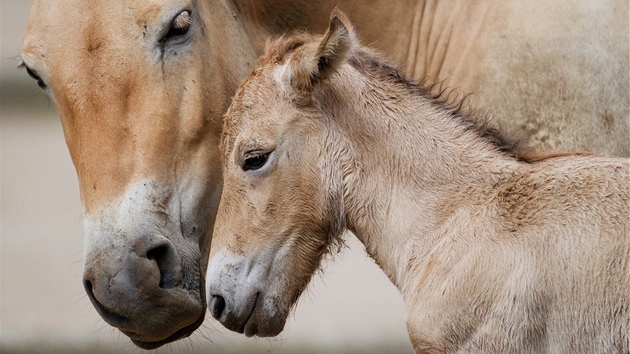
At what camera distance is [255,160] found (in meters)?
3.32

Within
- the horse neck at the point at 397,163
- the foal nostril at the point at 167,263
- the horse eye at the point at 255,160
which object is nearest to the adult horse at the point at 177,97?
the foal nostril at the point at 167,263

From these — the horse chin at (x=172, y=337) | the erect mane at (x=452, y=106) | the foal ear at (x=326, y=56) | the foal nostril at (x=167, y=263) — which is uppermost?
the foal ear at (x=326, y=56)

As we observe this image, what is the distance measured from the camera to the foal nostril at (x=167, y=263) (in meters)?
3.58

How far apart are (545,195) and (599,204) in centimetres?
18

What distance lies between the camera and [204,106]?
3.94 metres

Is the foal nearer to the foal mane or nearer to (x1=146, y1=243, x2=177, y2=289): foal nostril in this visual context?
the foal mane

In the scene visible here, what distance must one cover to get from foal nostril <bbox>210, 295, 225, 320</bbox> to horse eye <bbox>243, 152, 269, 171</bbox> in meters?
0.46

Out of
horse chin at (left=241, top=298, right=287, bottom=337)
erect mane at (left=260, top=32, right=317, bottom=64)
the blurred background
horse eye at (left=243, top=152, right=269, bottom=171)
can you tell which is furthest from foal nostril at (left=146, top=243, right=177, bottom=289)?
the blurred background

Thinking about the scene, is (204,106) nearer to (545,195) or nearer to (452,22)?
(452,22)

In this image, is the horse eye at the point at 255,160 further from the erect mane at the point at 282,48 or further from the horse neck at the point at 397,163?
the erect mane at the point at 282,48

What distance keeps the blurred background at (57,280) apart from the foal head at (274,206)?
339cm

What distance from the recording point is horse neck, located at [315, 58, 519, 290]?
3268 millimetres

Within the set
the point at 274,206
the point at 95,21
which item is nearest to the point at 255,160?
the point at 274,206

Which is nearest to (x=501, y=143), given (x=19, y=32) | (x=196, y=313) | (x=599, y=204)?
(x=599, y=204)
